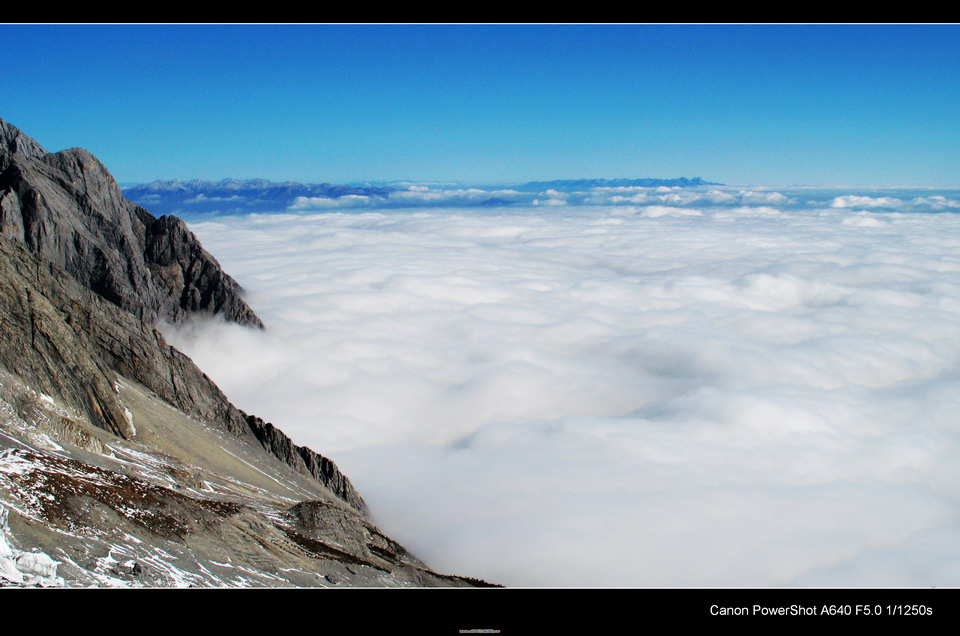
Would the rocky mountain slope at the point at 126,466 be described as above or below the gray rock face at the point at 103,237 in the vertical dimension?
below

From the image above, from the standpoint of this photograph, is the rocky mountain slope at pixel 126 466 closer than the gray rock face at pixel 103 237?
Yes

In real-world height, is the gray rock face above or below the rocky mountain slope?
above

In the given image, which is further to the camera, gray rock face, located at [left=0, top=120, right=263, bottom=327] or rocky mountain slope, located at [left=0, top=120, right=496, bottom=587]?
gray rock face, located at [left=0, top=120, right=263, bottom=327]

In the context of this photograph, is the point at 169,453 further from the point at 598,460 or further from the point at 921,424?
the point at 921,424
